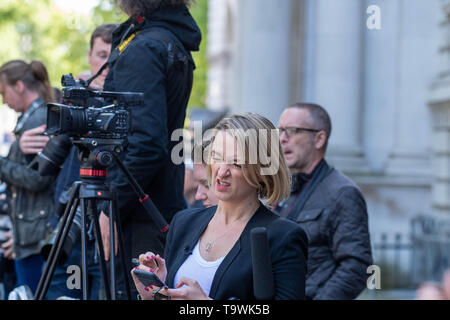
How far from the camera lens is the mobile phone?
2875 millimetres

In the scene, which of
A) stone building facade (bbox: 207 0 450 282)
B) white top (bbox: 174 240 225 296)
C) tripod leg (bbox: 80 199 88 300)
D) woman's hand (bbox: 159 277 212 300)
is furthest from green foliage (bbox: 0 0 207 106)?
woman's hand (bbox: 159 277 212 300)

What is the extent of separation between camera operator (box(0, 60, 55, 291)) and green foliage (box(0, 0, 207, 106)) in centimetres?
1955

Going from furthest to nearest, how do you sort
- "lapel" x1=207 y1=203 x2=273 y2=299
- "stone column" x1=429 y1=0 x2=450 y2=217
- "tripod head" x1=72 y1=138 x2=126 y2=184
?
1. "stone column" x1=429 y1=0 x2=450 y2=217
2. "tripod head" x1=72 y1=138 x2=126 y2=184
3. "lapel" x1=207 y1=203 x2=273 y2=299

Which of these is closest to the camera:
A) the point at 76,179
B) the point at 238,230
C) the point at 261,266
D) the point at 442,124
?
the point at 261,266

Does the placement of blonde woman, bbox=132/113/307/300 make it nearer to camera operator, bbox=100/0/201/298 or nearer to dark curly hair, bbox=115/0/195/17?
camera operator, bbox=100/0/201/298

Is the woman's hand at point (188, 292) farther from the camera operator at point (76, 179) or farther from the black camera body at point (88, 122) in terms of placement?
the camera operator at point (76, 179)

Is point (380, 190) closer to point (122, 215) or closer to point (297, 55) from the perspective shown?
point (297, 55)

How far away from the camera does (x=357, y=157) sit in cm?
1275

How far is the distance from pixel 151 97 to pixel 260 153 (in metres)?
1.09

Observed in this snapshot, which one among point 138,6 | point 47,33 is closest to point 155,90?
point 138,6

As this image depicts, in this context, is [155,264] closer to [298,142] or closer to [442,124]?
[298,142]

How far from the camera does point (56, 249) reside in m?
3.65

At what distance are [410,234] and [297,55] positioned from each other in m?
3.84
